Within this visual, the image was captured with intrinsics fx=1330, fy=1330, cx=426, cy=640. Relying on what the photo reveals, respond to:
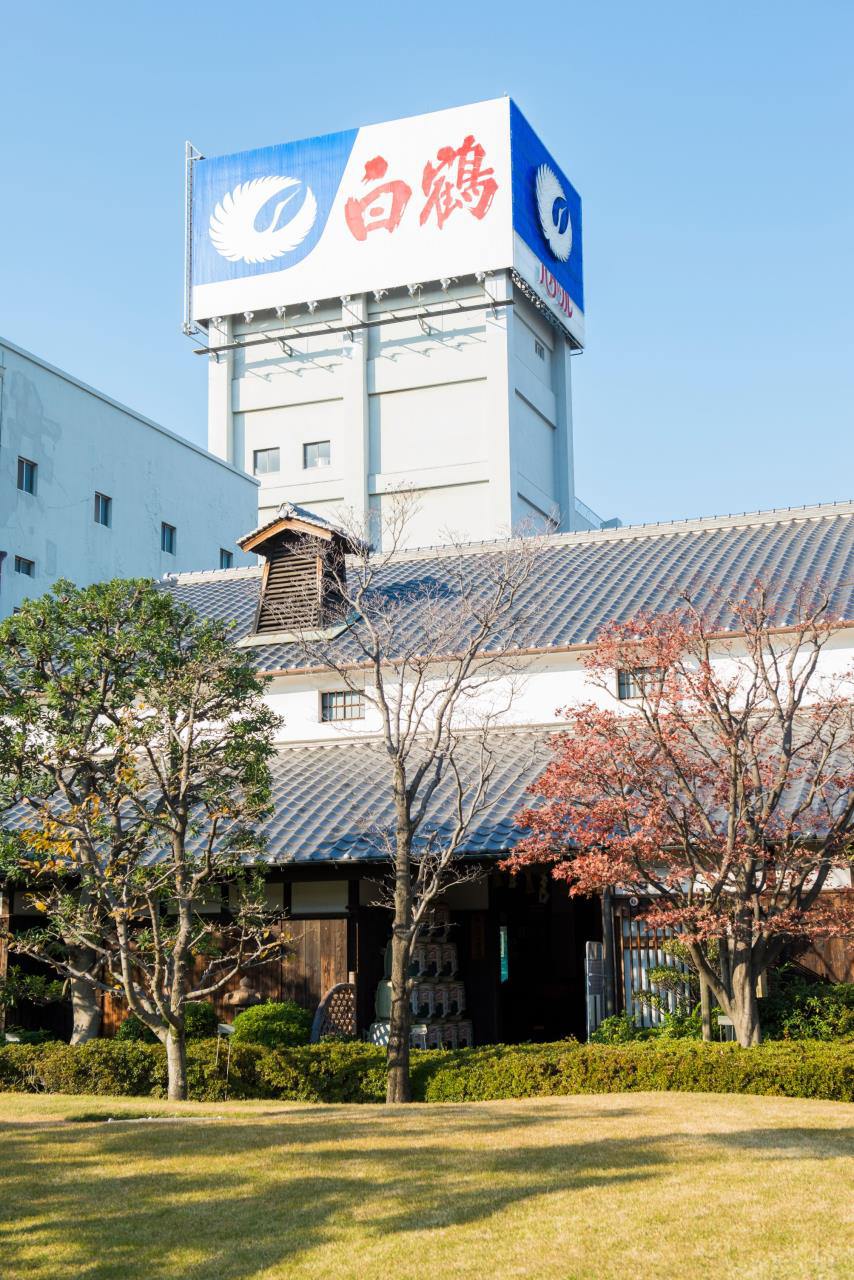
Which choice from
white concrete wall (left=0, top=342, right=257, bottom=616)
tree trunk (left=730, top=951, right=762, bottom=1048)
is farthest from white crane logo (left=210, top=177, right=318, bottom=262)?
tree trunk (left=730, top=951, right=762, bottom=1048)

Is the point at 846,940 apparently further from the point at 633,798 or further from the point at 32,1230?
the point at 32,1230

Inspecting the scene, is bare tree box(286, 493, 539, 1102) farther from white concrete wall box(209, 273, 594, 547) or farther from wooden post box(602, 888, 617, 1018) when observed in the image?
white concrete wall box(209, 273, 594, 547)

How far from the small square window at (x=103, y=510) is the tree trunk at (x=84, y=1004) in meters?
21.6

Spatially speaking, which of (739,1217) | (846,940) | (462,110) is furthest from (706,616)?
(462,110)

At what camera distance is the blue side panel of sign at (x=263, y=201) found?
6100cm

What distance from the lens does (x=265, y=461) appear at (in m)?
61.0

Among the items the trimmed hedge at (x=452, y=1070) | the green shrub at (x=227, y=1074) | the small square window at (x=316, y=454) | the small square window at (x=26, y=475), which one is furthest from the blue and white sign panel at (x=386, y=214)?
the green shrub at (x=227, y=1074)

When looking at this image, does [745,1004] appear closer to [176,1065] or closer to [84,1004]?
[176,1065]

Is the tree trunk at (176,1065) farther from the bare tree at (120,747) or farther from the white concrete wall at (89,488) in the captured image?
the white concrete wall at (89,488)

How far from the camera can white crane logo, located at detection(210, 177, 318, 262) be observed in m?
61.4

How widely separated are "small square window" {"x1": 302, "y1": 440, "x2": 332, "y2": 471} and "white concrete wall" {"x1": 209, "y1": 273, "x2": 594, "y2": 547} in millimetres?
304

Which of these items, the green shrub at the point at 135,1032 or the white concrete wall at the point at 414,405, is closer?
the green shrub at the point at 135,1032

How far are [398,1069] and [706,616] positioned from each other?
10.5 meters

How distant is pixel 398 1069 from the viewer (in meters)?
15.5
